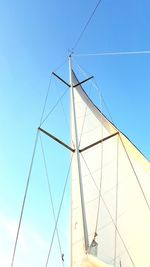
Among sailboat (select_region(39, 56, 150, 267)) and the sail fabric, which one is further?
the sail fabric

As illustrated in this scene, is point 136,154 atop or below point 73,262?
atop

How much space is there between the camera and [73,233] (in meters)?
9.14

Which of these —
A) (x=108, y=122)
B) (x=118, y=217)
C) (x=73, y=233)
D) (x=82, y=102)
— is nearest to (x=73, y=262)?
(x=73, y=233)

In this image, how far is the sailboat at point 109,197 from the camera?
8.56 m

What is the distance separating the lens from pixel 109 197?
32.9ft

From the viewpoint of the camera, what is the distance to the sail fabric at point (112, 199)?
28.5 ft

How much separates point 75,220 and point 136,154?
2262mm

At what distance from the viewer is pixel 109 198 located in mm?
→ 9992

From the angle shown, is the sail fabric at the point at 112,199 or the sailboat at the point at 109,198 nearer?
the sailboat at the point at 109,198

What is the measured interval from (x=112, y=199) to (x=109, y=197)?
0.11 meters

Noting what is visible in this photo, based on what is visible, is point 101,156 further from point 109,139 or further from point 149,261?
point 149,261

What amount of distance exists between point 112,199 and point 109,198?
0.30 feet

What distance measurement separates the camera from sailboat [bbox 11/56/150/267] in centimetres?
856

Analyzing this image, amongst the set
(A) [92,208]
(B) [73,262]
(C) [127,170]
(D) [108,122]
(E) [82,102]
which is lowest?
(B) [73,262]
